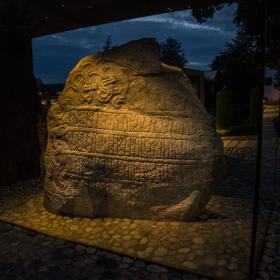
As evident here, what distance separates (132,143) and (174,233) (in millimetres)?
1198

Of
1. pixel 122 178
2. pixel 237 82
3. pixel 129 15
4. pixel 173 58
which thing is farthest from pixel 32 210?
pixel 173 58

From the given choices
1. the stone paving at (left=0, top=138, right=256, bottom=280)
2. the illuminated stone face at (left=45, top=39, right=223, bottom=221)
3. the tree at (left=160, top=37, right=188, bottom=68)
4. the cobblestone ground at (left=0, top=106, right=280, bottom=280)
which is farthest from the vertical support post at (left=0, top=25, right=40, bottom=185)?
the tree at (left=160, top=37, right=188, bottom=68)

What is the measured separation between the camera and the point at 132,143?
3.97 metres

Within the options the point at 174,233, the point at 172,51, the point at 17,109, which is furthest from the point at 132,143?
the point at 172,51

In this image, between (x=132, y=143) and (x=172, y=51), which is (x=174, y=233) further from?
(x=172, y=51)

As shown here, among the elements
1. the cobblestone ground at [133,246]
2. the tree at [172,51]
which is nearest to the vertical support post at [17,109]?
the cobblestone ground at [133,246]

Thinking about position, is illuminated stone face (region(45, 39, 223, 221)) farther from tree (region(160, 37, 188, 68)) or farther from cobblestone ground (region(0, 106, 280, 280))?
tree (region(160, 37, 188, 68))

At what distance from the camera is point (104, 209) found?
4.18 m

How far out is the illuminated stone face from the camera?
3896mm

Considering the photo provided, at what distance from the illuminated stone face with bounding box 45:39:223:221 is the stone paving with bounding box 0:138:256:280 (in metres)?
0.22

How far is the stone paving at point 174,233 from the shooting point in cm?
309

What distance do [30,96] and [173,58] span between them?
2842 cm

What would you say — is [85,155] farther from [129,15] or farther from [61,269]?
[129,15]

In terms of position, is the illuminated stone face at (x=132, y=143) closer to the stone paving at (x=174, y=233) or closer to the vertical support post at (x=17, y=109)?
the stone paving at (x=174, y=233)
